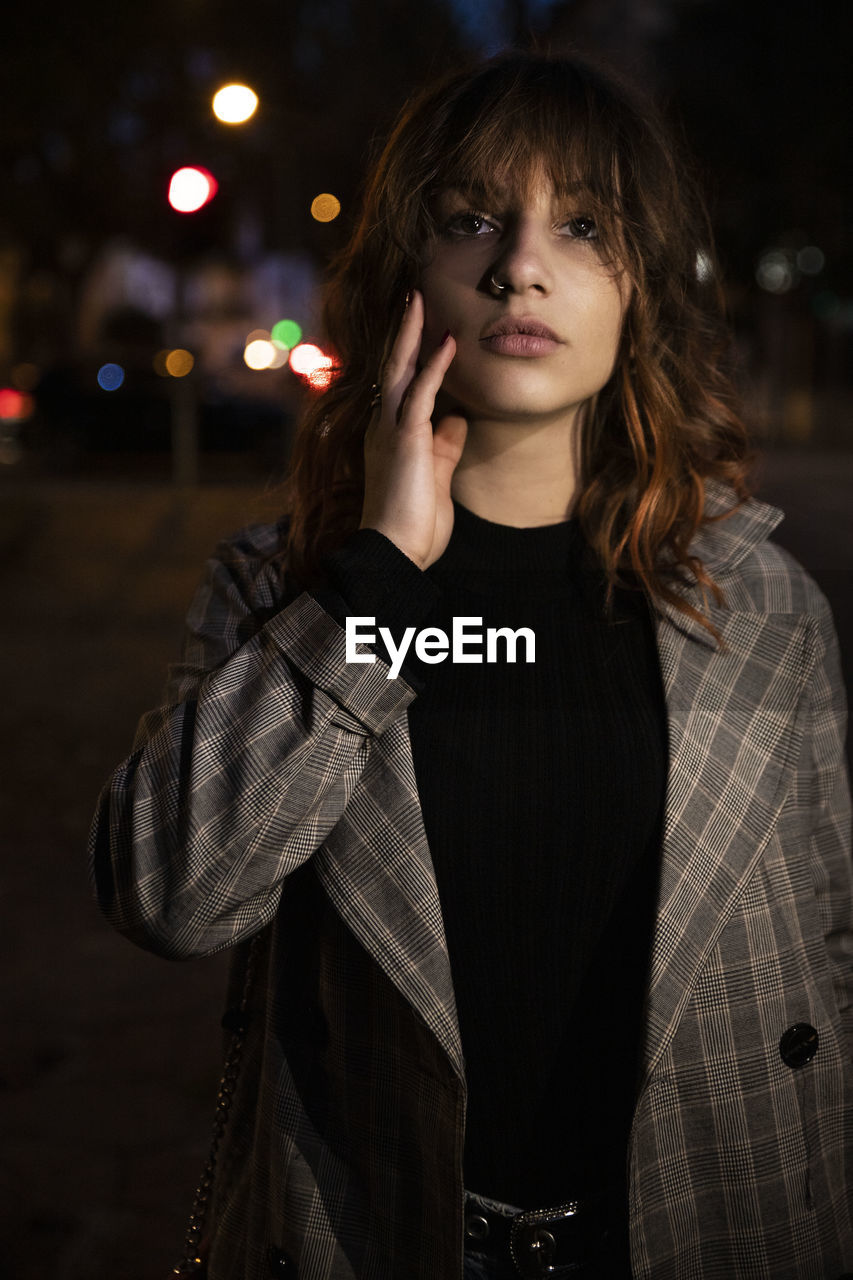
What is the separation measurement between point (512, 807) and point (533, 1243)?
0.58m

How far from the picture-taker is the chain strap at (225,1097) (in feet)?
6.26

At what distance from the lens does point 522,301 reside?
1.75 m

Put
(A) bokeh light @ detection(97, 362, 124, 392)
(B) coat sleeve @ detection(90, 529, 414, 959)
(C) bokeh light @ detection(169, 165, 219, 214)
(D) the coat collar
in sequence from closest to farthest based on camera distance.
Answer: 1. (B) coat sleeve @ detection(90, 529, 414, 959)
2. (D) the coat collar
3. (C) bokeh light @ detection(169, 165, 219, 214)
4. (A) bokeh light @ detection(97, 362, 124, 392)

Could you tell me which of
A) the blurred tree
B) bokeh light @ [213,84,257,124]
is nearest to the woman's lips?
bokeh light @ [213,84,257,124]

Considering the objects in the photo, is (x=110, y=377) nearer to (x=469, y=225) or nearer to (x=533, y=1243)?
(x=469, y=225)

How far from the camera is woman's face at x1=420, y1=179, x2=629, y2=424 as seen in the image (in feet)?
5.78

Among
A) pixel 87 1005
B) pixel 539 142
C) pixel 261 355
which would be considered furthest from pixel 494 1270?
pixel 261 355

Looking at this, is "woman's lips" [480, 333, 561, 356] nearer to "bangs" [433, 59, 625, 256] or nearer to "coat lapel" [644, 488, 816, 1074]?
"bangs" [433, 59, 625, 256]

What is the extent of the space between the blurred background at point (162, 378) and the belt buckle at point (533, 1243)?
136 cm

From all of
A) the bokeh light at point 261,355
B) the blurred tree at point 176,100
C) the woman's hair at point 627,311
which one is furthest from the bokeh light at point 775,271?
the woman's hair at point 627,311

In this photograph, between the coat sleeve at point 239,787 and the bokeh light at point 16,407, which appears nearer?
the coat sleeve at point 239,787

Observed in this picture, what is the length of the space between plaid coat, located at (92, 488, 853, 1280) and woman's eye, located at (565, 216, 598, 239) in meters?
0.53

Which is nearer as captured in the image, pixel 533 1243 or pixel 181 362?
pixel 533 1243

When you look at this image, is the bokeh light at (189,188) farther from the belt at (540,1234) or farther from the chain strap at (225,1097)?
the belt at (540,1234)
